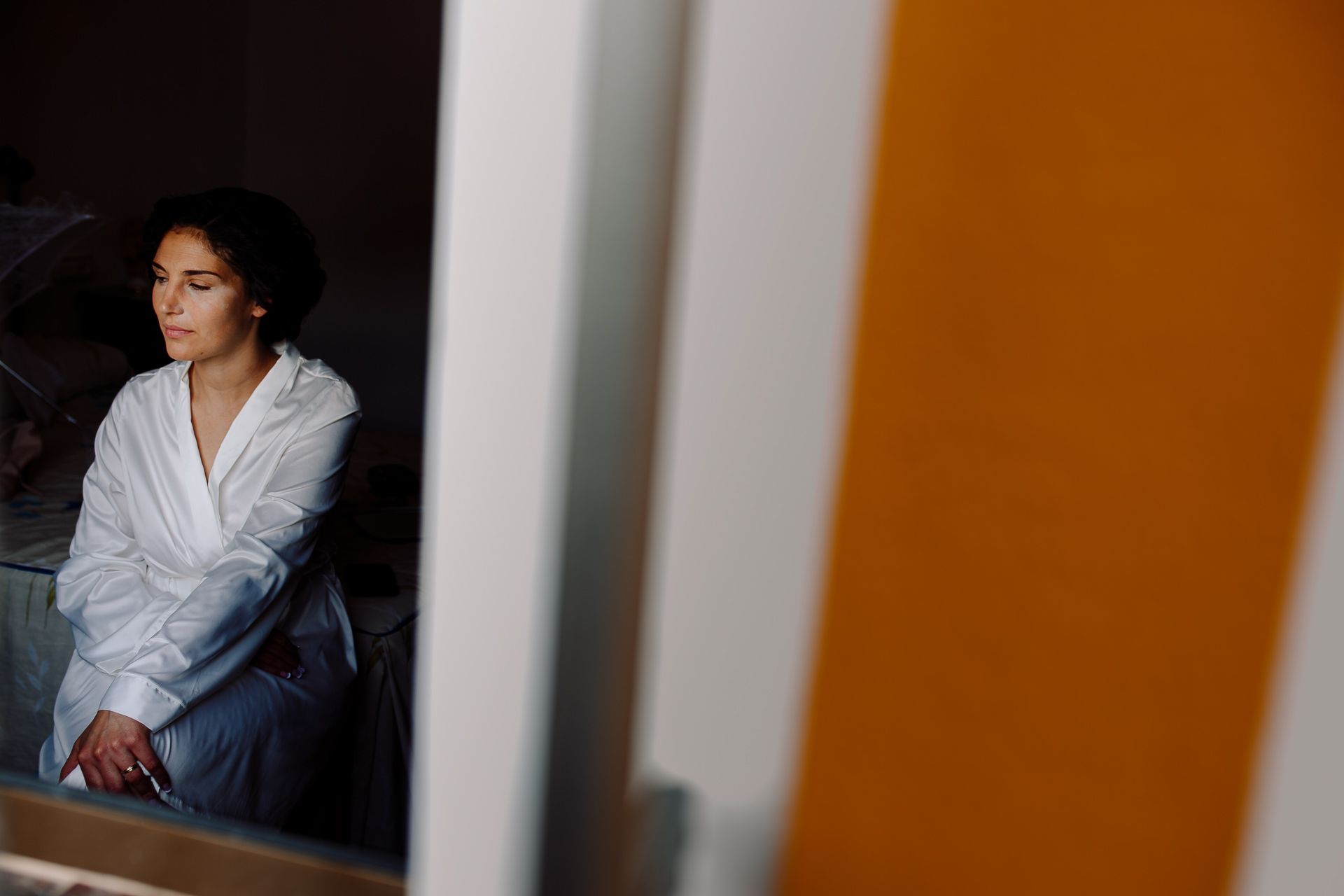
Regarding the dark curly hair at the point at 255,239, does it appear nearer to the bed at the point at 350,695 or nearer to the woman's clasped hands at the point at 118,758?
the bed at the point at 350,695

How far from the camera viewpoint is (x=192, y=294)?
1.48 metres

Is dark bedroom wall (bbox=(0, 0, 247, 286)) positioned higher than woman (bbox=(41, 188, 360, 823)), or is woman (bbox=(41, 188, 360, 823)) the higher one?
dark bedroom wall (bbox=(0, 0, 247, 286))

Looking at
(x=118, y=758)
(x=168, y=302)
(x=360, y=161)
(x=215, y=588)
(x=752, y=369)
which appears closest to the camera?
(x=752, y=369)

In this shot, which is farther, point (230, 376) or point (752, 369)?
point (230, 376)

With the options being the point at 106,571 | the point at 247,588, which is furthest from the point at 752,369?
the point at 106,571

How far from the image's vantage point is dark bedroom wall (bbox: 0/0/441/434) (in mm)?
3404

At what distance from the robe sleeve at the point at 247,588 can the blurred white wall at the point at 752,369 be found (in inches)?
42.8

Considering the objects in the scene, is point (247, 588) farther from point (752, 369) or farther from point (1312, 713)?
point (1312, 713)

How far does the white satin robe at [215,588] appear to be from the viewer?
4.33ft

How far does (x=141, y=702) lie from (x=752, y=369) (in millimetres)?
1197

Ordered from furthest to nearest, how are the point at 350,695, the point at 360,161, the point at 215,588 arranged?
the point at 360,161, the point at 350,695, the point at 215,588

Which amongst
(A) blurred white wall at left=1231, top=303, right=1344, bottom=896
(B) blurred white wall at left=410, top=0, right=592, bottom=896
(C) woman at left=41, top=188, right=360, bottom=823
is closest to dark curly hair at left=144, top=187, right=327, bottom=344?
(C) woman at left=41, top=188, right=360, bottom=823

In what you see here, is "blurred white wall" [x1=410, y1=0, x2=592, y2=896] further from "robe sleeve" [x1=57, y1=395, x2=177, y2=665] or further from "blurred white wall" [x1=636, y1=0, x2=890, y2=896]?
"robe sleeve" [x1=57, y1=395, x2=177, y2=665]

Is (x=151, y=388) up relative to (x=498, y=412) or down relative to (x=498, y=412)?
down
